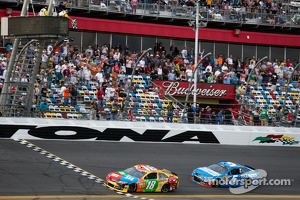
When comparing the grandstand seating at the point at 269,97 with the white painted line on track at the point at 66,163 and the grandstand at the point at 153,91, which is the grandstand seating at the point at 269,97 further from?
the white painted line on track at the point at 66,163

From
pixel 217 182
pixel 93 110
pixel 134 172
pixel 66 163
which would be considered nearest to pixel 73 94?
pixel 93 110

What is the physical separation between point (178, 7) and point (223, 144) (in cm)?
1373

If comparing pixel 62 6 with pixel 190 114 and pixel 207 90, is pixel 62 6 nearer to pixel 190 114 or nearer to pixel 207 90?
pixel 190 114

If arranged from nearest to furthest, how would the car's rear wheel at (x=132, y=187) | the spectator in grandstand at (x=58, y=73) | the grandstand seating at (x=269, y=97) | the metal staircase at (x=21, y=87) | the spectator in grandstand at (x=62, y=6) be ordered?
1. the car's rear wheel at (x=132, y=187)
2. the metal staircase at (x=21, y=87)
3. the spectator in grandstand at (x=58, y=73)
4. the spectator in grandstand at (x=62, y=6)
5. the grandstand seating at (x=269, y=97)

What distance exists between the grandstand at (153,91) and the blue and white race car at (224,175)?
7.41 metres

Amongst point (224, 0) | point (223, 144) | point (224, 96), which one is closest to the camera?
point (223, 144)

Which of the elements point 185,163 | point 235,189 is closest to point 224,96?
point 185,163

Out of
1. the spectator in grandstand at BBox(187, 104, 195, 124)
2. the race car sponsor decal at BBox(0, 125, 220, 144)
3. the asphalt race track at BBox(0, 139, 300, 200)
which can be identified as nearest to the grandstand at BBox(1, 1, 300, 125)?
the spectator in grandstand at BBox(187, 104, 195, 124)

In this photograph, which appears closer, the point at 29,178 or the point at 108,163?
the point at 29,178

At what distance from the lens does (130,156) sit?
3453 cm

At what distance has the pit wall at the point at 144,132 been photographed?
35.7m

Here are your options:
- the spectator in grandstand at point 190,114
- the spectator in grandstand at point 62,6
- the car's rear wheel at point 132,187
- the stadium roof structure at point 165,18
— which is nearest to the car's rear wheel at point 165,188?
the car's rear wheel at point 132,187

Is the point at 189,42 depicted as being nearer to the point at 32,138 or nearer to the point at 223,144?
the point at 223,144

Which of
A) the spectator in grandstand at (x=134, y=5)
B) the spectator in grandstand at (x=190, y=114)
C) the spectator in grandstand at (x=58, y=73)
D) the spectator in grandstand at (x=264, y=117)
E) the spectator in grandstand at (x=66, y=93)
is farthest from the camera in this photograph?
the spectator in grandstand at (x=134, y=5)
